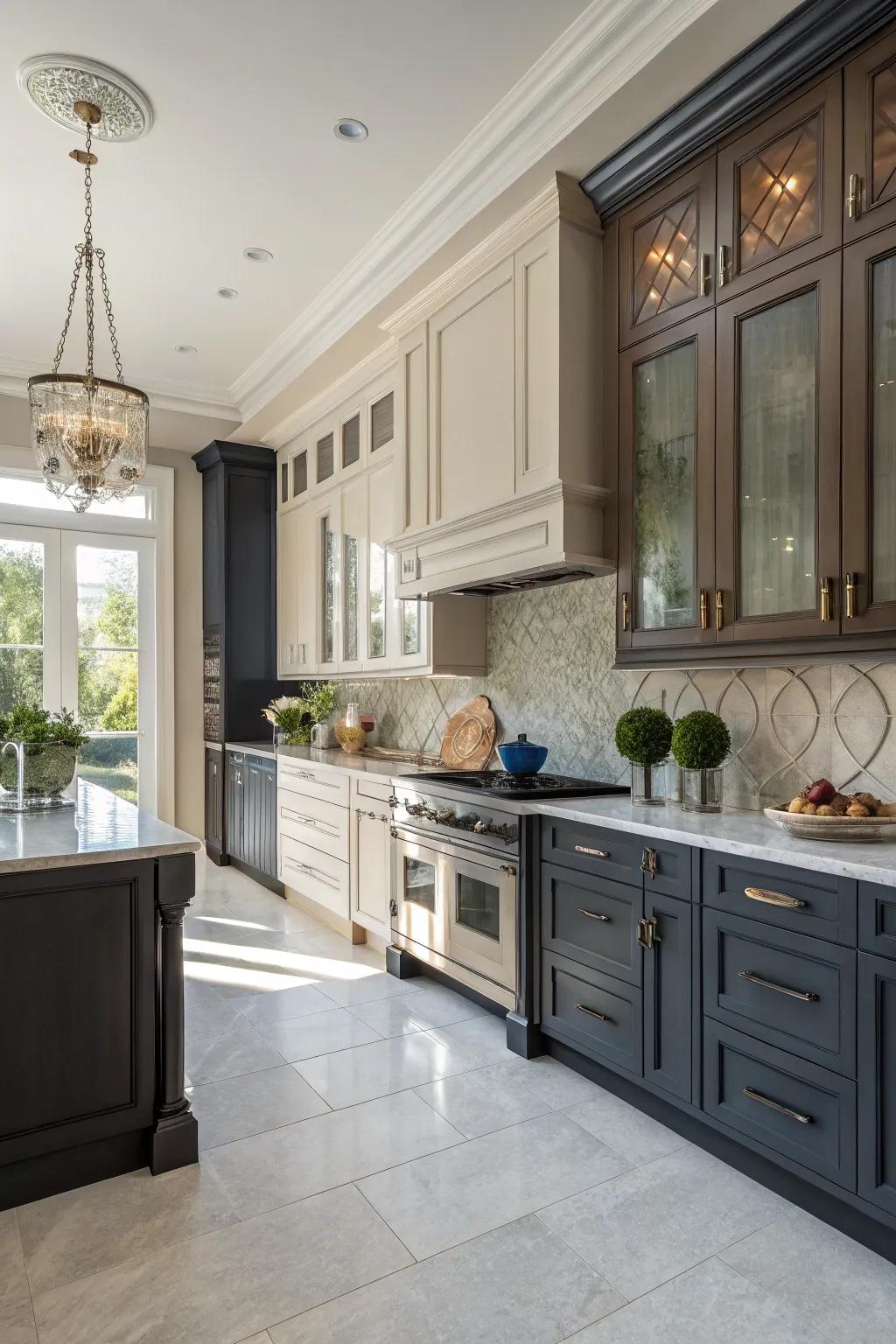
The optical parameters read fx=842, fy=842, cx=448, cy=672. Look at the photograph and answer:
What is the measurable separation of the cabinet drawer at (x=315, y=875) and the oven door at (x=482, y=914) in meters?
1.01

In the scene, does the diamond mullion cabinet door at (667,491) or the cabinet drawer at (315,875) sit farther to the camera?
the cabinet drawer at (315,875)

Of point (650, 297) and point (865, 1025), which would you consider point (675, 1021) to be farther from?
point (650, 297)

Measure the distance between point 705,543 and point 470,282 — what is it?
1.63 metres

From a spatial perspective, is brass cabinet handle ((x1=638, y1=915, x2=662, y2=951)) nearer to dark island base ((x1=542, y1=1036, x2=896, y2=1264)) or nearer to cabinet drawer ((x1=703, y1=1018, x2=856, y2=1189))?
cabinet drawer ((x1=703, y1=1018, x2=856, y2=1189))

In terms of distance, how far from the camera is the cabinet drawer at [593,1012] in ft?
8.29

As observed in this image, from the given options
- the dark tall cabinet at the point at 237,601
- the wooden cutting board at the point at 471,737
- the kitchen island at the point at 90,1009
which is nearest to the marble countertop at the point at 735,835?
the wooden cutting board at the point at 471,737

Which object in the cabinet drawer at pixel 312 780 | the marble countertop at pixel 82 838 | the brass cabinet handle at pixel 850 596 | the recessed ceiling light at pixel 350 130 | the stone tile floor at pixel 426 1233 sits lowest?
the stone tile floor at pixel 426 1233

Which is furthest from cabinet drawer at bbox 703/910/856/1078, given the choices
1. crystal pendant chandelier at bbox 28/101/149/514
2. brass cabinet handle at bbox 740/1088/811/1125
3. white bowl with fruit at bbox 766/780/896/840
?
crystal pendant chandelier at bbox 28/101/149/514

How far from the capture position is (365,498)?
4750 mm

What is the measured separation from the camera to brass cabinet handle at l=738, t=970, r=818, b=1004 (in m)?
1.99

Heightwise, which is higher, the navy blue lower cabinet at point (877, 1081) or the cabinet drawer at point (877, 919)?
the cabinet drawer at point (877, 919)

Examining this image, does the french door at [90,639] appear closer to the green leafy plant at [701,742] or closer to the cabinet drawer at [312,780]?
the cabinet drawer at [312,780]

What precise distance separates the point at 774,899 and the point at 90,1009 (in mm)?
1766

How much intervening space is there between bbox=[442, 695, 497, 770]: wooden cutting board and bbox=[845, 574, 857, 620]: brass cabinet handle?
2127 millimetres
